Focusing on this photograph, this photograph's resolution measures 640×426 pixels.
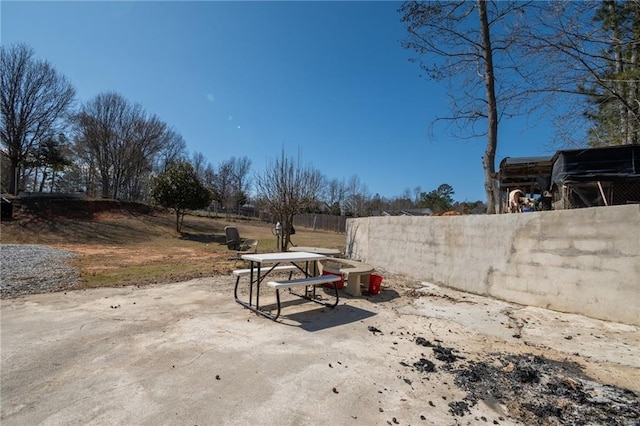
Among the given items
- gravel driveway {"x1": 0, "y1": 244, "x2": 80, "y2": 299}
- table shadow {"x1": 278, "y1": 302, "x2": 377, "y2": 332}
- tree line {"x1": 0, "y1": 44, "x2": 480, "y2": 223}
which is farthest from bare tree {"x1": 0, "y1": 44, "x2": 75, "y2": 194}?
table shadow {"x1": 278, "y1": 302, "x2": 377, "y2": 332}

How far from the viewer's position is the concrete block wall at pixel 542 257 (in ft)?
12.7

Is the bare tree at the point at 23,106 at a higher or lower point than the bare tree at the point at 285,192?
higher

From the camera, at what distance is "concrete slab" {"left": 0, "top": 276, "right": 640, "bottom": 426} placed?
2127 millimetres

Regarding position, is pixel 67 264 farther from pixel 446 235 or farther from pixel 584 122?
pixel 584 122

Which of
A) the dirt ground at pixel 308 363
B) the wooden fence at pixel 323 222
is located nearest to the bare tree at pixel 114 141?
the wooden fence at pixel 323 222

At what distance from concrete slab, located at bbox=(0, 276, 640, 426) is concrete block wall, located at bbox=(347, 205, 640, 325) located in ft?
1.06

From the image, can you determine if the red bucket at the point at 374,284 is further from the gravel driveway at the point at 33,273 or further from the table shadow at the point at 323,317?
the gravel driveway at the point at 33,273

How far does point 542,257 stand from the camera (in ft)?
15.6

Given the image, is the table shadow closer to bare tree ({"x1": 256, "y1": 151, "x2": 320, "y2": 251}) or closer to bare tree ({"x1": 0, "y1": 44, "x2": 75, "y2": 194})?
bare tree ({"x1": 256, "y1": 151, "x2": 320, "y2": 251})

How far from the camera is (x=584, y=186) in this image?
18.2ft

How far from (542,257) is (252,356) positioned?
4.57 meters

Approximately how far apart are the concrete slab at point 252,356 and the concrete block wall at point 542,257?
323 mm

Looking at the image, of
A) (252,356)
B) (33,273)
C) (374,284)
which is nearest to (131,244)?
(33,273)

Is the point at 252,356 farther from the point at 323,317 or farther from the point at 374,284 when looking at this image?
the point at 374,284
